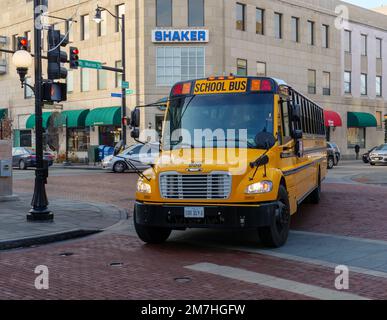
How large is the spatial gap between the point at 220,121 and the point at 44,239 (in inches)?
146

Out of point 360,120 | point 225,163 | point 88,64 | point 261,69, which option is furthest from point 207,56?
point 225,163

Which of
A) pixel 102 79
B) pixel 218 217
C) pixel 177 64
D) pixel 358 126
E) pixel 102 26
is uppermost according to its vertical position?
pixel 102 26

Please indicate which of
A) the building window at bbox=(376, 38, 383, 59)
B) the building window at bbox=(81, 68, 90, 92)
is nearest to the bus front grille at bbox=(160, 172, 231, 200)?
the building window at bbox=(81, 68, 90, 92)

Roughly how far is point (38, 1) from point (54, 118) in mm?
31587

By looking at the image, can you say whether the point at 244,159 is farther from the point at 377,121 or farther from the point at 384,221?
the point at 377,121

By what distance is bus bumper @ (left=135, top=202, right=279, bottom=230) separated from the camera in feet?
25.4

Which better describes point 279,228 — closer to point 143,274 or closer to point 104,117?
point 143,274

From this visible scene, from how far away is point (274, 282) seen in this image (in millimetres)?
6375

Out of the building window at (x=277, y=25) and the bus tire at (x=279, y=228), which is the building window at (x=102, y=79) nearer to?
the building window at (x=277, y=25)

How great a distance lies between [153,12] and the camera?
120ft

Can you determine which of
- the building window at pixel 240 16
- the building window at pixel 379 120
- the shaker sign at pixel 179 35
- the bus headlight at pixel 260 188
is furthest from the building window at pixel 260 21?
the bus headlight at pixel 260 188

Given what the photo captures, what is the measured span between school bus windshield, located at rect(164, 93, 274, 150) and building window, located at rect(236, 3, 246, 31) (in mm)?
31238

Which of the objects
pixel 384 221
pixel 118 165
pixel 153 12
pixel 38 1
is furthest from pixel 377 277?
pixel 153 12

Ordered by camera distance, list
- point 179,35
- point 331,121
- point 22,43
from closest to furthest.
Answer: point 22,43 < point 179,35 < point 331,121
